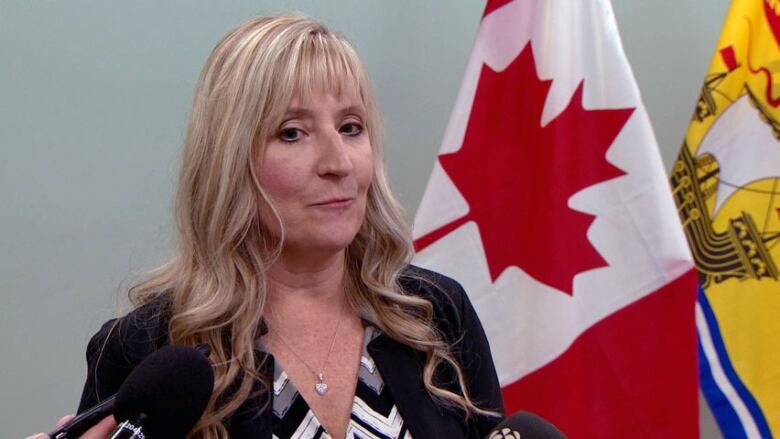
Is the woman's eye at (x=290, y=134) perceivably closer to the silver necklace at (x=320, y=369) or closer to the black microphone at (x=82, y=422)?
the silver necklace at (x=320, y=369)

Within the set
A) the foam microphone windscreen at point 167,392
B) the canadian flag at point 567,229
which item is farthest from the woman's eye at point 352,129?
the canadian flag at point 567,229

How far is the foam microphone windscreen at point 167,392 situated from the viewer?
0.87 meters

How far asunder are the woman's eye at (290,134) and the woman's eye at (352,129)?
0.21ft

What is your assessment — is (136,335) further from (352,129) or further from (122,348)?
(352,129)

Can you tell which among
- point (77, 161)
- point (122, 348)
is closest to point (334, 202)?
point (122, 348)

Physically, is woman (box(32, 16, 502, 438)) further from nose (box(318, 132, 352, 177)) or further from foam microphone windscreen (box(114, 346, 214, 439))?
foam microphone windscreen (box(114, 346, 214, 439))

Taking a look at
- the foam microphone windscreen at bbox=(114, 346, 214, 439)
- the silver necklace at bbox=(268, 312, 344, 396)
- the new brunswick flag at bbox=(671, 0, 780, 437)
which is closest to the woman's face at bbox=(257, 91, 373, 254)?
the silver necklace at bbox=(268, 312, 344, 396)

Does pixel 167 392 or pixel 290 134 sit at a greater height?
pixel 290 134

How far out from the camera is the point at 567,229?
1978 mm

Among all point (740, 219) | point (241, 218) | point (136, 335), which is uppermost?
point (241, 218)

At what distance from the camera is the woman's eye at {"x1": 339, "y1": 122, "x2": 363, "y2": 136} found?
1294 mm

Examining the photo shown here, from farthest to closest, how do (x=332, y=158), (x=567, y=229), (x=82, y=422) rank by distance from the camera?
(x=567, y=229)
(x=332, y=158)
(x=82, y=422)

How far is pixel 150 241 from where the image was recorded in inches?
83.6

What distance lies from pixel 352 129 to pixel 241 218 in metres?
0.18
